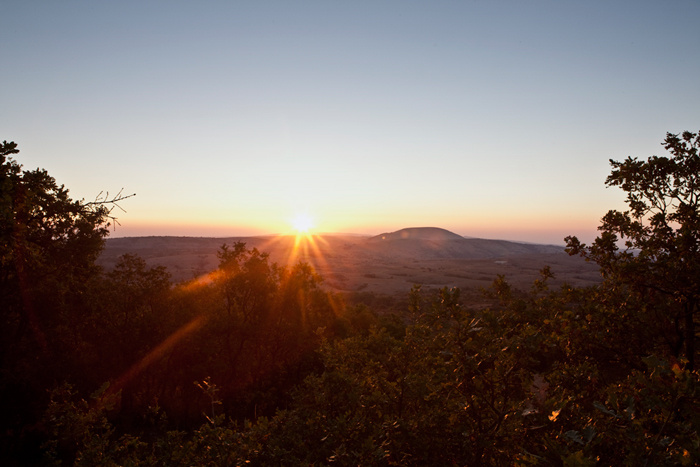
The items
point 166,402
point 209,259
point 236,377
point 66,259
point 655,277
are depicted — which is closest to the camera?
point 655,277

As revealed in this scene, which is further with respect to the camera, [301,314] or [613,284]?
[301,314]

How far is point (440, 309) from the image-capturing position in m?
4.55

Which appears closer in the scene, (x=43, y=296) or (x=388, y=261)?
(x=43, y=296)

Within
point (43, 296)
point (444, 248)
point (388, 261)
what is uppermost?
point (43, 296)

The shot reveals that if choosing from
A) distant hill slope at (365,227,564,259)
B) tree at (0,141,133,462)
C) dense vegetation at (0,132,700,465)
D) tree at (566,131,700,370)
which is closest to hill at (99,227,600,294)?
distant hill slope at (365,227,564,259)

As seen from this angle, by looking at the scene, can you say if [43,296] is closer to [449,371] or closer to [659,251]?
[449,371]

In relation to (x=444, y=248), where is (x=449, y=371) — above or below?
above

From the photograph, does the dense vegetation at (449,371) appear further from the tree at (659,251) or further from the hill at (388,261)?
the hill at (388,261)

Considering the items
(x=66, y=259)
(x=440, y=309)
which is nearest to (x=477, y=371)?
(x=440, y=309)

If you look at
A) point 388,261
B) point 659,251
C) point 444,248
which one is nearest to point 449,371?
point 659,251

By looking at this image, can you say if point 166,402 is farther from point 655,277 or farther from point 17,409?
point 655,277

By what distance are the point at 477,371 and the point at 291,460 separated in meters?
3.06

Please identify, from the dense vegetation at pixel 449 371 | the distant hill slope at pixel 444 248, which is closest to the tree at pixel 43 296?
the dense vegetation at pixel 449 371

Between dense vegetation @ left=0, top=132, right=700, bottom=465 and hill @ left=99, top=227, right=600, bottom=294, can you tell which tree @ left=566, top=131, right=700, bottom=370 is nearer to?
dense vegetation @ left=0, top=132, right=700, bottom=465
